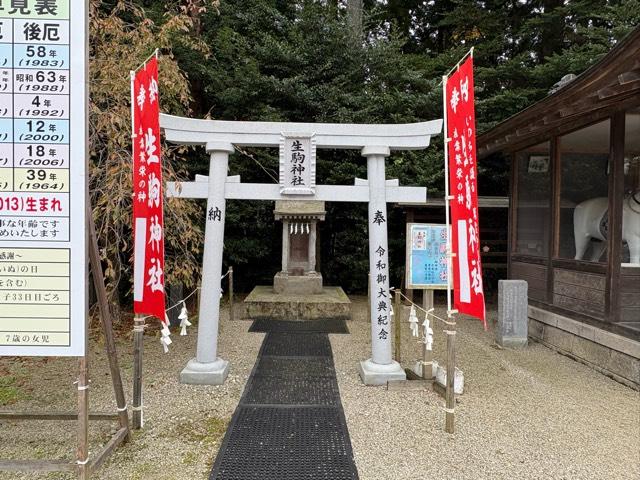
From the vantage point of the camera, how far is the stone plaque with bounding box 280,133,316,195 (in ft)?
15.2

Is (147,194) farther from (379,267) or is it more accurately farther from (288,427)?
(379,267)

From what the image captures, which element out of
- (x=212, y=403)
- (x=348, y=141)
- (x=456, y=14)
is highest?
(x=456, y=14)

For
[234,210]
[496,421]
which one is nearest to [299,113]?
[234,210]

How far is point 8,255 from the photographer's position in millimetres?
2463

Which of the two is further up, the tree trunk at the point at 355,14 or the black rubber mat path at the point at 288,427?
the tree trunk at the point at 355,14

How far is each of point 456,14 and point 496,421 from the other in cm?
1149

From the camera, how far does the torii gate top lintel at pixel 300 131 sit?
4508 millimetres

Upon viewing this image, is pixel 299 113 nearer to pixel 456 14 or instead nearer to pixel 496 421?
pixel 456 14

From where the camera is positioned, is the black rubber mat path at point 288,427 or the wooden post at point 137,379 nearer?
the black rubber mat path at point 288,427

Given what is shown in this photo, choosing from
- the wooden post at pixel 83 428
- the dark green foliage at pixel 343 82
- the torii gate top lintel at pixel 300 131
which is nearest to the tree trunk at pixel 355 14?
the dark green foliage at pixel 343 82

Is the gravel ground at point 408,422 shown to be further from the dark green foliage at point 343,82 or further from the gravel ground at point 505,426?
the dark green foliage at point 343,82

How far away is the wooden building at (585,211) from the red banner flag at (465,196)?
1518mm

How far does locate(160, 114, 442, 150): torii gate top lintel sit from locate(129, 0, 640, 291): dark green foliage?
16.3 feet

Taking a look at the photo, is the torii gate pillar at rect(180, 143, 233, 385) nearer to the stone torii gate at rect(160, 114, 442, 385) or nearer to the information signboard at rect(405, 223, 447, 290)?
the stone torii gate at rect(160, 114, 442, 385)
